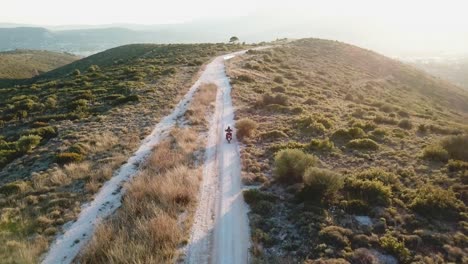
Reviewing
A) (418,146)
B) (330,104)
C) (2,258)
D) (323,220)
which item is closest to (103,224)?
(2,258)

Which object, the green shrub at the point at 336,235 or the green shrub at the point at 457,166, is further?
the green shrub at the point at 457,166

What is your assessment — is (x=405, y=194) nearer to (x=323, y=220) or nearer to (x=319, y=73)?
(x=323, y=220)

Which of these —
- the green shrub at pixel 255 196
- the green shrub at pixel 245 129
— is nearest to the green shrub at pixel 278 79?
the green shrub at pixel 245 129

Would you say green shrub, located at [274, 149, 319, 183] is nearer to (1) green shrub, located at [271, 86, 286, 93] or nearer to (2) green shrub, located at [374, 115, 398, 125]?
(2) green shrub, located at [374, 115, 398, 125]

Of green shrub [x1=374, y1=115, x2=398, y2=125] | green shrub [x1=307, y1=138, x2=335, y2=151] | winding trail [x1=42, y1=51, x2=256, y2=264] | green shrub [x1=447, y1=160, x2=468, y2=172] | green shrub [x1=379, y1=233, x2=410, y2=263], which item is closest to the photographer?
green shrub [x1=379, y1=233, x2=410, y2=263]

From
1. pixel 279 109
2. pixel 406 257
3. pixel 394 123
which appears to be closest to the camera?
pixel 406 257

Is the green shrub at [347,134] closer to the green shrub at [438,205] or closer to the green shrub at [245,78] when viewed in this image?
the green shrub at [438,205]

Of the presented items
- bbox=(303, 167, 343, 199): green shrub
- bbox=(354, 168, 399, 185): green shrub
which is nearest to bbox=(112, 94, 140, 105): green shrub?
bbox=(303, 167, 343, 199): green shrub
